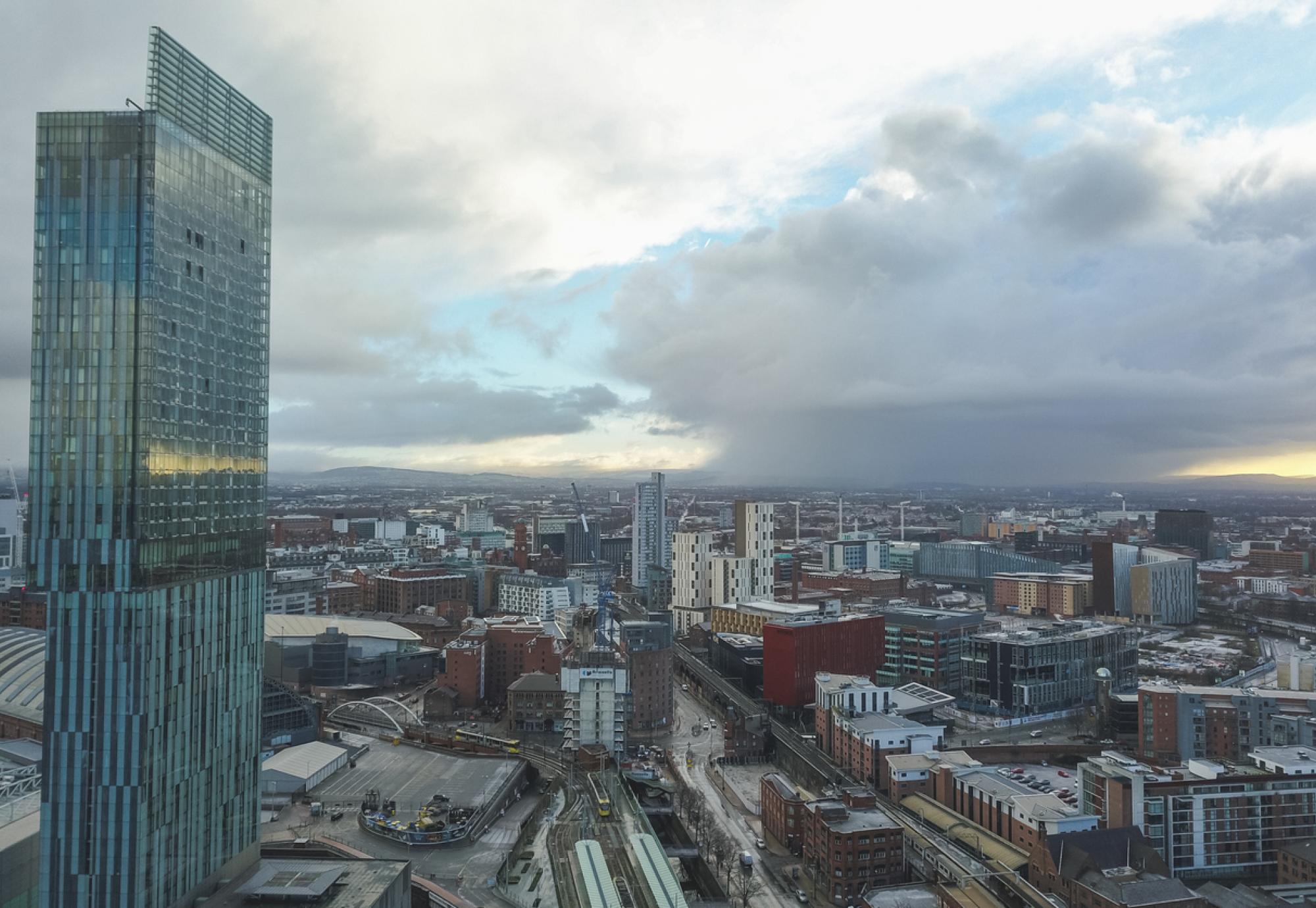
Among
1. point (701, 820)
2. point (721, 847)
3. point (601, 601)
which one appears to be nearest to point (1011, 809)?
point (721, 847)

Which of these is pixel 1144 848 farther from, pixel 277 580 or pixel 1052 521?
pixel 1052 521

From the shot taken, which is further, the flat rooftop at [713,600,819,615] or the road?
the flat rooftop at [713,600,819,615]

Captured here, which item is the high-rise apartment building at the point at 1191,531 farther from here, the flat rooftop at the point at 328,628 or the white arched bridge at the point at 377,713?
the white arched bridge at the point at 377,713

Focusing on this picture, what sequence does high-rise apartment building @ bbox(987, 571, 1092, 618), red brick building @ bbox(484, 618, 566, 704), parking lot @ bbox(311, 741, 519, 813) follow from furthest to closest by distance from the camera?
high-rise apartment building @ bbox(987, 571, 1092, 618), red brick building @ bbox(484, 618, 566, 704), parking lot @ bbox(311, 741, 519, 813)

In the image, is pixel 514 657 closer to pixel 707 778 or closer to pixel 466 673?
pixel 466 673

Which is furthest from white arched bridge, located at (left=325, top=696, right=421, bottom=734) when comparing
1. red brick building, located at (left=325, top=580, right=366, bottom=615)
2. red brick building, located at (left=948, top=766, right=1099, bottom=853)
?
Answer: red brick building, located at (left=325, top=580, right=366, bottom=615)

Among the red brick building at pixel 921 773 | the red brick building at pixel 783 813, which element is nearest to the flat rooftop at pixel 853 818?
the red brick building at pixel 783 813

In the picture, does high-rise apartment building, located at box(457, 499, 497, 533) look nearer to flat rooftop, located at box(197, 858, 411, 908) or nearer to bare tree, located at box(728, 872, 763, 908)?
bare tree, located at box(728, 872, 763, 908)
